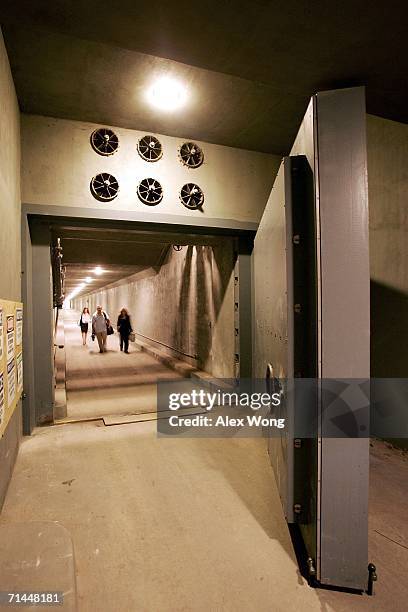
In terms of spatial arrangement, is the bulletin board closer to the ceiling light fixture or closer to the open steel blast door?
the open steel blast door

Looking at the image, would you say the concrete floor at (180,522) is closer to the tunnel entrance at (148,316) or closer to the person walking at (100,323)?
the tunnel entrance at (148,316)

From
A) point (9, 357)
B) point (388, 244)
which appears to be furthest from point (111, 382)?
point (388, 244)

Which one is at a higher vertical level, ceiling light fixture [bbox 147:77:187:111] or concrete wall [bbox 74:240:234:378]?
ceiling light fixture [bbox 147:77:187:111]

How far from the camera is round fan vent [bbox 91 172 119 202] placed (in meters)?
4.64

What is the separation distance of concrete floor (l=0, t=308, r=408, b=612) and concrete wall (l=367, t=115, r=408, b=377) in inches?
47.5

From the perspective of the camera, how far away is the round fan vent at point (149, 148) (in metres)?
4.90

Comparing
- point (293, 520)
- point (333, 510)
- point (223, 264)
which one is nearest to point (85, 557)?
point (293, 520)

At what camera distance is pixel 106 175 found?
470 cm

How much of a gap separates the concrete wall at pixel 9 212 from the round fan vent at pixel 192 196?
224 centimetres

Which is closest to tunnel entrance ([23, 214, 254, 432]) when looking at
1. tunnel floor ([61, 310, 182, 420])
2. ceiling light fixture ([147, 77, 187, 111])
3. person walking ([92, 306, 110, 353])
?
tunnel floor ([61, 310, 182, 420])

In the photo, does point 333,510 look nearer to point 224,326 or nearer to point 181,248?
point 224,326

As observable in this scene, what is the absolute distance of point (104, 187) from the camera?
468 centimetres

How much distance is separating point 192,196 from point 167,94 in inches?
56.7

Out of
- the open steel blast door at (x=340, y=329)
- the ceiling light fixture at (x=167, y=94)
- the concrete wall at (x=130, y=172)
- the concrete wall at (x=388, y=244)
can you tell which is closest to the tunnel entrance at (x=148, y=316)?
the concrete wall at (x=130, y=172)
